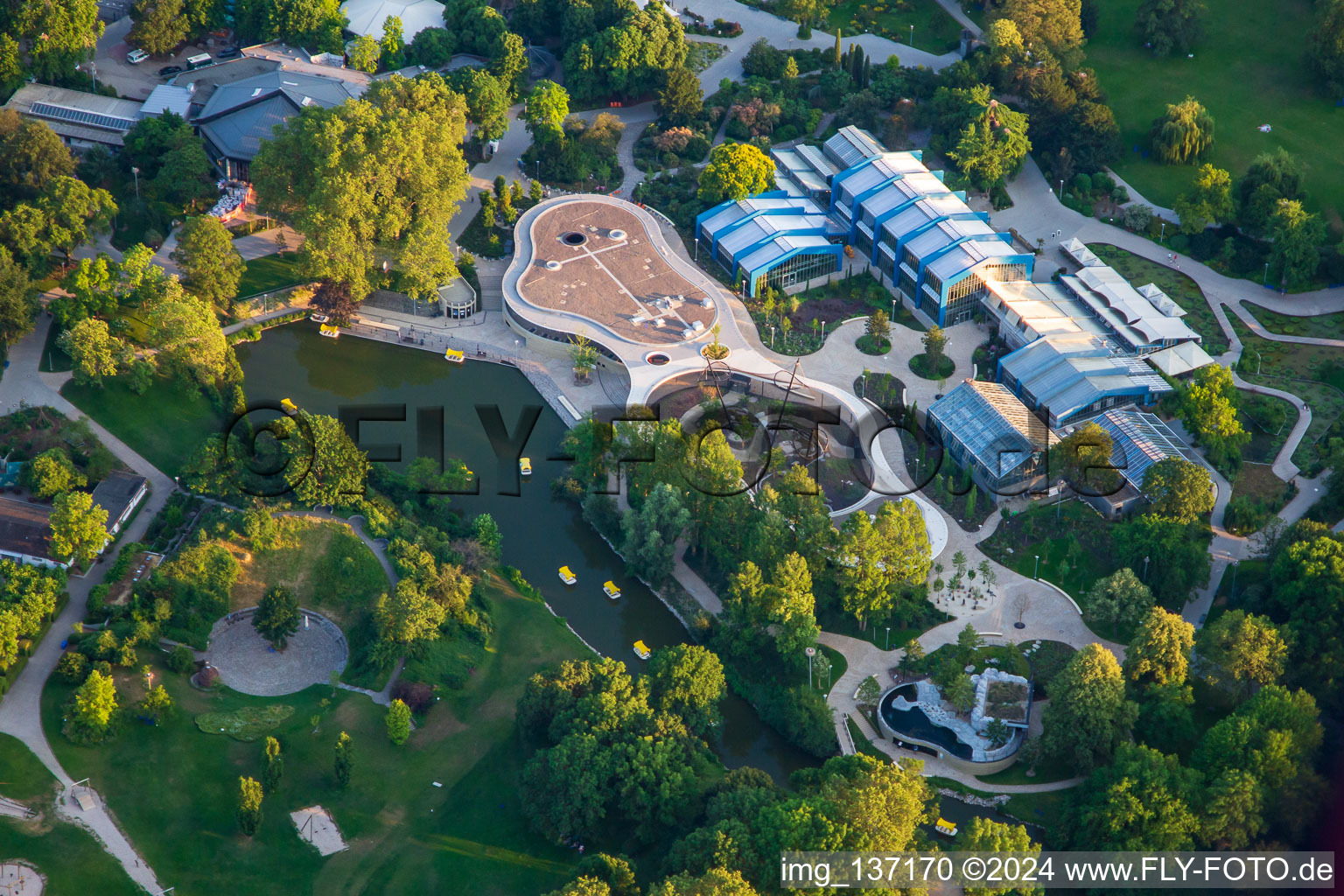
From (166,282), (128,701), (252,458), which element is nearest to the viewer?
(128,701)

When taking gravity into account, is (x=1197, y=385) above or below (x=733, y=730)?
above

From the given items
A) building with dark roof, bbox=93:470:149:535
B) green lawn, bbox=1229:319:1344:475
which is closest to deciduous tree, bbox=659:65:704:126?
green lawn, bbox=1229:319:1344:475

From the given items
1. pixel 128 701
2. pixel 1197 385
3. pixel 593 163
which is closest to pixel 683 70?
pixel 593 163

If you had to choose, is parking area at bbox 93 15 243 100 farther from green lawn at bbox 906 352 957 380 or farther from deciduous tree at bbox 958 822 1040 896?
deciduous tree at bbox 958 822 1040 896

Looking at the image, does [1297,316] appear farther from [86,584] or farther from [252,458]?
[86,584]

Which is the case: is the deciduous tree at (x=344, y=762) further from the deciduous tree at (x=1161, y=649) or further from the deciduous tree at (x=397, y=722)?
the deciduous tree at (x=1161, y=649)

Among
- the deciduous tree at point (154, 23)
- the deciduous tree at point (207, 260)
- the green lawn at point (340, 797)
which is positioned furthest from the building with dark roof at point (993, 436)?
the deciduous tree at point (154, 23)
